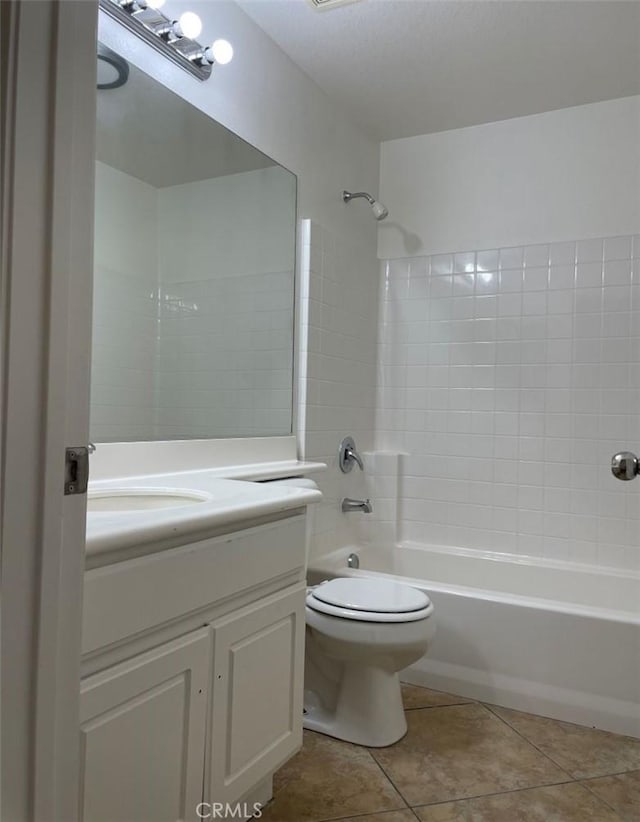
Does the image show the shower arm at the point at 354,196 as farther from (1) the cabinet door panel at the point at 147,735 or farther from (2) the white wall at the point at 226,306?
(1) the cabinet door panel at the point at 147,735

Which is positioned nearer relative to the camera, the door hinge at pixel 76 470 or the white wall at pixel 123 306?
the door hinge at pixel 76 470

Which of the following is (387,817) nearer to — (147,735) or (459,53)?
(147,735)

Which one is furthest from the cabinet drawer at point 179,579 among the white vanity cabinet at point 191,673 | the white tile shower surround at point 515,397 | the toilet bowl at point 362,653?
the white tile shower surround at point 515,397

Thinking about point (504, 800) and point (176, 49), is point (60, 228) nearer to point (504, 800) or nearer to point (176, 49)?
point (176, 49)

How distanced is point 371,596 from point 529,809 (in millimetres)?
679

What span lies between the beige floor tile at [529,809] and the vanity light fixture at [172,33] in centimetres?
216

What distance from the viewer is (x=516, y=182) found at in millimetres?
2740

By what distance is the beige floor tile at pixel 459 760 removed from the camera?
5.37 ft

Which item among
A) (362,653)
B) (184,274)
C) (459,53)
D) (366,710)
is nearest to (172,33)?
(184,274)

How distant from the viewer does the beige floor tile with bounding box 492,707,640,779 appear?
1.74 meters

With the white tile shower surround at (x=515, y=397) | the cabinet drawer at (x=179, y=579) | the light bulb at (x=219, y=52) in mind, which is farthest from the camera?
the white tile shower surround at (x=515, y=397)

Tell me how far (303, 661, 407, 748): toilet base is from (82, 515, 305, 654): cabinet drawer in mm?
663

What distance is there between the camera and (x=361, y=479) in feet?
9.44

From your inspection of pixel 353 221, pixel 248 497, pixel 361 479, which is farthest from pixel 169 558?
pixel 353 221
